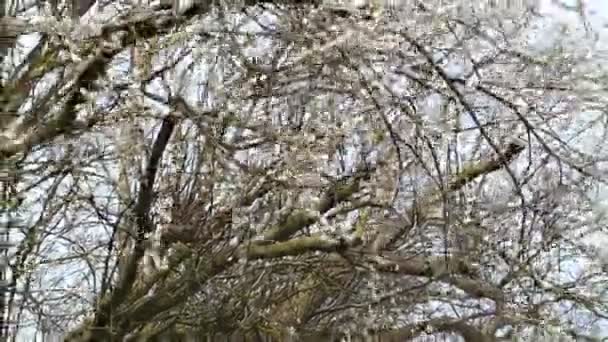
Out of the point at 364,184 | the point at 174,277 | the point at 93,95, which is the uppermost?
the point at 93,95

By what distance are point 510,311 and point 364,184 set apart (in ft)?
1.25

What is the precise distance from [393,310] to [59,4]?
84cm

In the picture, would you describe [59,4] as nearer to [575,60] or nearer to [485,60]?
[485,60]

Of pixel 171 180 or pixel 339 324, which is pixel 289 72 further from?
pixel 339 324

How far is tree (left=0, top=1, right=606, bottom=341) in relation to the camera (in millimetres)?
1396

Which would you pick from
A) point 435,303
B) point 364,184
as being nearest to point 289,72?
point 364,184

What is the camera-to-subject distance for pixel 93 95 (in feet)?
4.74

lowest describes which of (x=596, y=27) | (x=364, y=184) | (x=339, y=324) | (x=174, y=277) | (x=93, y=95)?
(x=339, y=324)

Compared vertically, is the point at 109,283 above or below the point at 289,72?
below

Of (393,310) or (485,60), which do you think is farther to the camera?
(393,310)

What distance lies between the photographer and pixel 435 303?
5.19 feet

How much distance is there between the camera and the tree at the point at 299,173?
4.58ft

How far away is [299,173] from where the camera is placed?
5.00 feet

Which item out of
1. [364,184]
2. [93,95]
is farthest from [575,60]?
[93,95]
